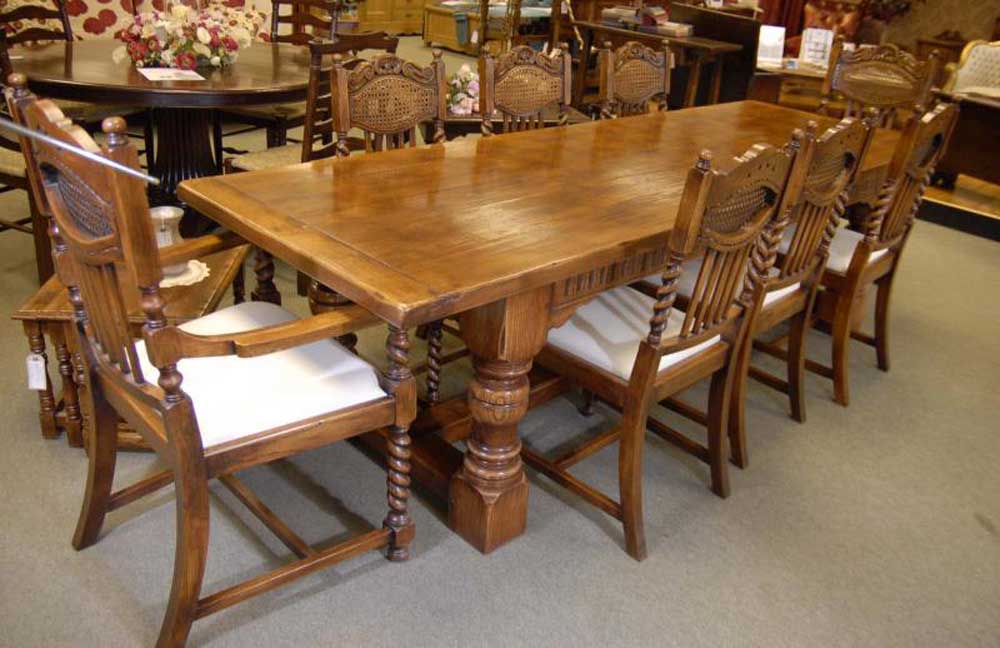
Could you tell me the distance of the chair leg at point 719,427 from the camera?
2055mm

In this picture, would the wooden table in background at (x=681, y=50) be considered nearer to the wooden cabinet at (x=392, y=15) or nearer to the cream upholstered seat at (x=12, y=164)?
the cream upholstered seat at (x=12, y=164)

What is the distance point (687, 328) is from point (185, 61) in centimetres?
231

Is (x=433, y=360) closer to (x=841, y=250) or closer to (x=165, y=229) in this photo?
(x=165, y=229)

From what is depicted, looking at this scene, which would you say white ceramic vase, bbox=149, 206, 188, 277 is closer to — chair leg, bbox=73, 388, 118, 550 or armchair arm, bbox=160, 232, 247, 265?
armchair arm, bbox=160, 232, 247, 265

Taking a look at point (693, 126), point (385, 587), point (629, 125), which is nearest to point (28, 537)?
point (385, 587)

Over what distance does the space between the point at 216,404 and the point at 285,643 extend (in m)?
0.52

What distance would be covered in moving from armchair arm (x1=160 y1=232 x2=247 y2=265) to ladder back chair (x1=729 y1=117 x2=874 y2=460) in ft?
4.10

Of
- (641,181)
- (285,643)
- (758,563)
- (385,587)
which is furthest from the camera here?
(641,181)

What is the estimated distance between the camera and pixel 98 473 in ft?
5.57

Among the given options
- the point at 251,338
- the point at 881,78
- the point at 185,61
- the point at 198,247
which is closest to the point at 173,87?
the point at 185,61

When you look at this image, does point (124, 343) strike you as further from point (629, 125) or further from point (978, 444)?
point (978, 444)

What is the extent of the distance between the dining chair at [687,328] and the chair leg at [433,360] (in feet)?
1.34

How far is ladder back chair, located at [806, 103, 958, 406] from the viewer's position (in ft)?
7.82

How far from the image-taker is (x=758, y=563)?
1.95 metres
